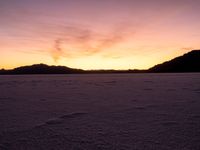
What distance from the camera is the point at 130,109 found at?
4.14 m

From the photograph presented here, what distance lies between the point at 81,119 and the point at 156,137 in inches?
51.4

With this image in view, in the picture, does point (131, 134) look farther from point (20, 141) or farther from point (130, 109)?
point (130, 109)

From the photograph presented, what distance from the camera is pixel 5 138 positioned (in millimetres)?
2502

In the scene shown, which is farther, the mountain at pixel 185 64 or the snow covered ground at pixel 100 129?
the mountain at pixel 185 64

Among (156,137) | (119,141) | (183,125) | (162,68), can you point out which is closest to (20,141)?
(119,141)

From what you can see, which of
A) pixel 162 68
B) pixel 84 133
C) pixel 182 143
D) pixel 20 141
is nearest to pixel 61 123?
pixel 84 133

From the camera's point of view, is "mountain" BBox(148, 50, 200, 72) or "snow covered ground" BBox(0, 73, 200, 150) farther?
"mountain" BBox(148, 50, 200, 72)

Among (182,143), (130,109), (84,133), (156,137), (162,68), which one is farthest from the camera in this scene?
(162,68)

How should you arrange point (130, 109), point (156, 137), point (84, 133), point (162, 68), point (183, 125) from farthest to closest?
point (162, 68), point (130, 109), point (183, 125), point (84, 133), point (156, 137)

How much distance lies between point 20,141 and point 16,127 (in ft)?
2.11

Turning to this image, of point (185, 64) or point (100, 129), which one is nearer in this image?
point (100, 129)

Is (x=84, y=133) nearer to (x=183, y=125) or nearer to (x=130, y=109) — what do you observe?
(x=183, y=125)

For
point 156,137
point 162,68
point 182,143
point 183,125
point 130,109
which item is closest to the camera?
point 182,143

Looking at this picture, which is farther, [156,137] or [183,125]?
[183,125]
